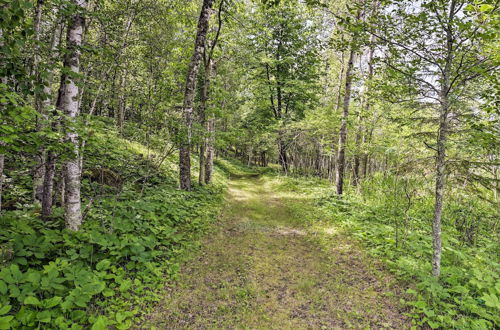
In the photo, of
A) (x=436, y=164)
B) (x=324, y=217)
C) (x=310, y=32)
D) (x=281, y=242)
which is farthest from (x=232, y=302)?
(x=310, y=32)

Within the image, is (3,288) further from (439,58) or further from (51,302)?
(439,58)

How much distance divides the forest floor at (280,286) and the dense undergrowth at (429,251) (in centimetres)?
42

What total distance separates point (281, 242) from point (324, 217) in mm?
2896

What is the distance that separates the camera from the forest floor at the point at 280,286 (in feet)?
13.2

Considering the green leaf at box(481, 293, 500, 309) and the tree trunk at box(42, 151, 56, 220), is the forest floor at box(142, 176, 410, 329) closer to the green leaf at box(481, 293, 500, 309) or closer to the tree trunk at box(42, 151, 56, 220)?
the green leaf at box(481, 293, 500, 309)

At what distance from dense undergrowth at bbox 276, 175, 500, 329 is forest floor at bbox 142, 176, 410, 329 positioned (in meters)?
0.42

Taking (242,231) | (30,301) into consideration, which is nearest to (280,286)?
(242,231)

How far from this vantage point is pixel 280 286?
502cm

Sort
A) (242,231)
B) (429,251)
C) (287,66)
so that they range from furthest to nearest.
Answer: (287,66), (242,231), (429,251)

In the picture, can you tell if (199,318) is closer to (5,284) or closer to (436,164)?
(5,284)

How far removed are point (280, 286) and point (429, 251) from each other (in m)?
3.66

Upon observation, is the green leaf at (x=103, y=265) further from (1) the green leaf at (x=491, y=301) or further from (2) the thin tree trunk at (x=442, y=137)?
(2) the thin tree trunk at (x=442, y=137)

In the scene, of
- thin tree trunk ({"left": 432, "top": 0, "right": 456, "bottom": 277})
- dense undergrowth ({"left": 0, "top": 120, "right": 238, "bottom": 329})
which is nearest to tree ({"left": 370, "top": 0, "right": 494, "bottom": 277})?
thin tree trunk ({"left": 432, "top": 0, "right": 456, "bottom": 277})

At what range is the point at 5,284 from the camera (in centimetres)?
290
